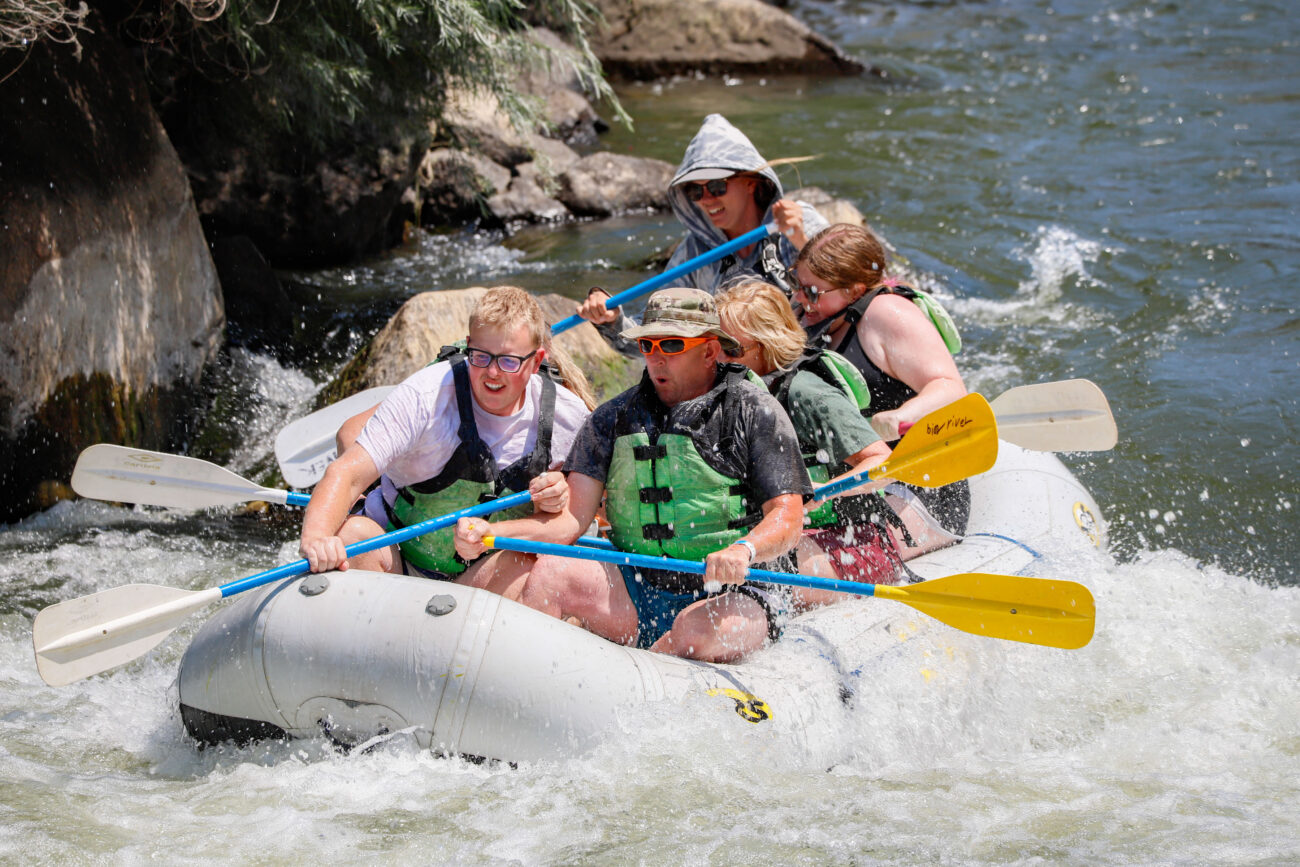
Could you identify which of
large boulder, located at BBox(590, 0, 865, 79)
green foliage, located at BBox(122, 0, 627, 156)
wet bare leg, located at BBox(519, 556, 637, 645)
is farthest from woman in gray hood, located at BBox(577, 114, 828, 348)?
large boulder, located at BBox(590, 0, 865, 79)

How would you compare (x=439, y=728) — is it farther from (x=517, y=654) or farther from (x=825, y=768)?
(x=825, y=768)

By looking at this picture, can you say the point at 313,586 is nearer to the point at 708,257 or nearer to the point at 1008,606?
the point at 1008,606

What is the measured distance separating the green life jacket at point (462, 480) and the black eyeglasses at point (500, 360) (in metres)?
0.16

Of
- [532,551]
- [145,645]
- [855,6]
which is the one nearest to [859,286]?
[532,551]

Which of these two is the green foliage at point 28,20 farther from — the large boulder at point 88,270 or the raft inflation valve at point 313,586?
the raft inflation valve at point 313,586

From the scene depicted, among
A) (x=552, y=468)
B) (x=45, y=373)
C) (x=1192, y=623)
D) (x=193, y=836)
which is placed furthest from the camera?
(x=45, y=373)

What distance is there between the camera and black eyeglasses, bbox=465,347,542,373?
3.23 meters

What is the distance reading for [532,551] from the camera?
3.24 metres

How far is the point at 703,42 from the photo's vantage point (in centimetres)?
1369

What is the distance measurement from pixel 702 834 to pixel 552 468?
43.0 inches

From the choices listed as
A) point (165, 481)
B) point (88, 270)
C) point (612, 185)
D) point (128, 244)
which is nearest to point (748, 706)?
point (165, 481)

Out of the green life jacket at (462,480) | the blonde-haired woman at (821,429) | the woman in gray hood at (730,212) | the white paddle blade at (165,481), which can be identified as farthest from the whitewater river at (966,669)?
the woman in gray hood at (730,212)

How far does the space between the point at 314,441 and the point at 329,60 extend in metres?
2.70

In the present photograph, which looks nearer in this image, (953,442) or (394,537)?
(394,537)
